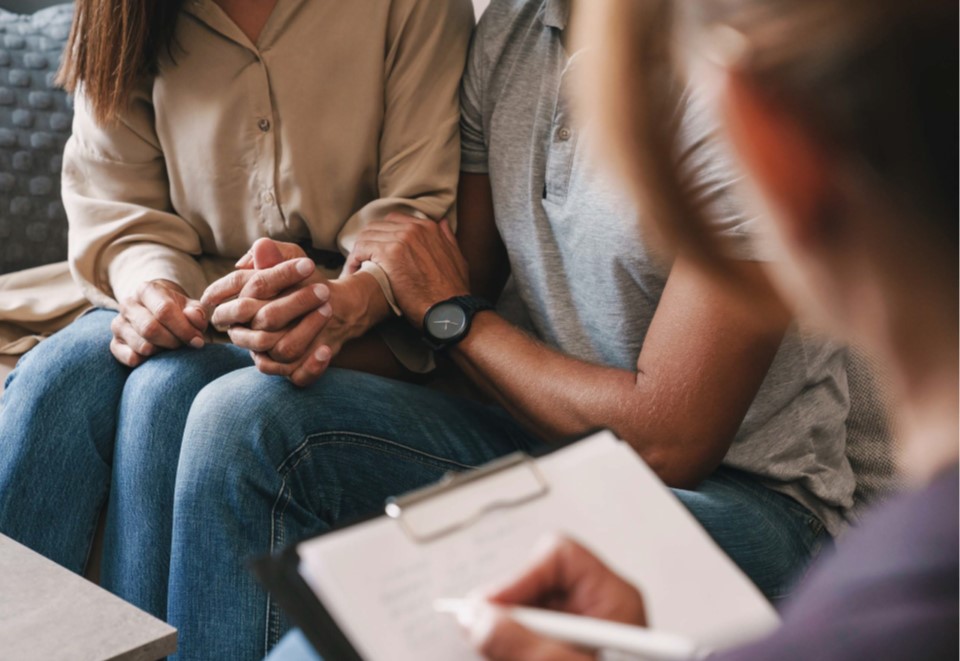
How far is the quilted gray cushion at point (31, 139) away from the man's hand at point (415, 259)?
759 mm

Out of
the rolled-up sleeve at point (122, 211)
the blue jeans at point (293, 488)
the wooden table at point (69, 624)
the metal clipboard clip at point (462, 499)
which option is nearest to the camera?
the metal clipboard clip at point (462, 499)

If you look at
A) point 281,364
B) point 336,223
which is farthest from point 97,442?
point 336,223

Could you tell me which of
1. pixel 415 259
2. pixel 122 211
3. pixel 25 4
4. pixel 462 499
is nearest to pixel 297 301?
pixel 415 259

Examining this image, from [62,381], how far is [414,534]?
758 millimetres

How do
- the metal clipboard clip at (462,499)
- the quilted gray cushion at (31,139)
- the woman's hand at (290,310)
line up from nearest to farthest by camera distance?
the metal clipboard clip at (462,499), the woman's hand at (290,310), the quilted gray cushion at (31,139)

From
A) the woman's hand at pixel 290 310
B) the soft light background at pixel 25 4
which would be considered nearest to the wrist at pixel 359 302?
the woman's hand at pixel 290 310

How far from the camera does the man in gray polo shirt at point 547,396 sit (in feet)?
3.59

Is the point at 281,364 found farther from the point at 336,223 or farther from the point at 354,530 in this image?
the point at 354,530

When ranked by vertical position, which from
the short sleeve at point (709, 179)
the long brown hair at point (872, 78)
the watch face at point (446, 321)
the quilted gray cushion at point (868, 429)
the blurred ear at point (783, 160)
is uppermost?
the long brown hair at point (872, 78)

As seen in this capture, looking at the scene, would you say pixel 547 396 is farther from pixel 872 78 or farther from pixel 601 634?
pixel 872 78

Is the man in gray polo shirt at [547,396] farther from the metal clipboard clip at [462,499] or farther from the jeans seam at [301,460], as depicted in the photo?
the metal clipboard clip at [462,499]

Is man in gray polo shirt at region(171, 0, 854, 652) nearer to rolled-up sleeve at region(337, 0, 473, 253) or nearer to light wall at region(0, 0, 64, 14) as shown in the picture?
rolled-up sleeve at region(337, 0, 473, 253)

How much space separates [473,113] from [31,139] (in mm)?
872

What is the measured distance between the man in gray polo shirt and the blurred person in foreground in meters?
0.51
